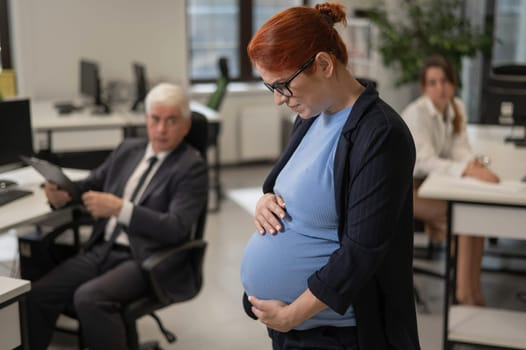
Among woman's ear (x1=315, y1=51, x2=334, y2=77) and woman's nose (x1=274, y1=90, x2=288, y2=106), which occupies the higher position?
woman's ear (x1=315, y1=51, x2=334, y2=77)

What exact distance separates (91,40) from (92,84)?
623 mm

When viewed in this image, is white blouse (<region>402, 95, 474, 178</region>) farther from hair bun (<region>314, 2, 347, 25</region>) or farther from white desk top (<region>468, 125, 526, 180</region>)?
hair bun (<region>314, 2, 347, 25</region>)

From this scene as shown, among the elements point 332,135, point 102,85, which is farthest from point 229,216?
point 332,135

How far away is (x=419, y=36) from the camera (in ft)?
21.2

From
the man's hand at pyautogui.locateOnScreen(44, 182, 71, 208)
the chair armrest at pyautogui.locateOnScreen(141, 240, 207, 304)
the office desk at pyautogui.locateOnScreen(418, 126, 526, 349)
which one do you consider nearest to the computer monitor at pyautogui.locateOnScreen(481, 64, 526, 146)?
the office desk at pyautogui.locateOnScreen(418, 126, 526, 349)

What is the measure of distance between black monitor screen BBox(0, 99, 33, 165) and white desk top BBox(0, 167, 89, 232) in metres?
0.13

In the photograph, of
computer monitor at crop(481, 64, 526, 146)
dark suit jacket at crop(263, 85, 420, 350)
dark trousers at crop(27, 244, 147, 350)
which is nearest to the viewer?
dark suit jacket at crop(263, 85, 420, 350)

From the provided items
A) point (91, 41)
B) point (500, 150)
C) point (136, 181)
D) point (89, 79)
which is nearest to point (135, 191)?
point (136, 181)

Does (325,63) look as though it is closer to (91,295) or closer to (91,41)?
Answer: (91,295)

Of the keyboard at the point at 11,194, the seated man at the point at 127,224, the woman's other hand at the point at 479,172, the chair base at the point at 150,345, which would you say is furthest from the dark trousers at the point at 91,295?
the woman's other hand at the point at 479,172

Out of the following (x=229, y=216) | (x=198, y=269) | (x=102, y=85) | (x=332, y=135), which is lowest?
(x=229, y=216)

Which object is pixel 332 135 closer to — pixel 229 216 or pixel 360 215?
pixel 360 215

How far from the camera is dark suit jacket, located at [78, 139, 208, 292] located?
289 centimetres

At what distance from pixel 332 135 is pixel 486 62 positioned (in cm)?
551
